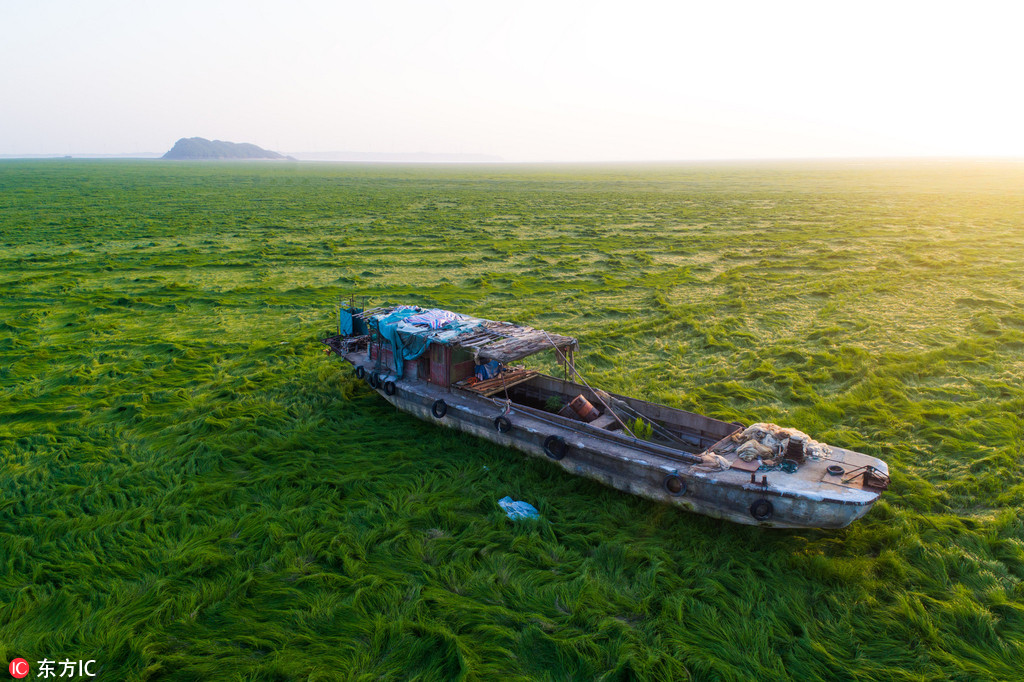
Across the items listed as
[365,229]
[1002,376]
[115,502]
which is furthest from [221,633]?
[365,229]

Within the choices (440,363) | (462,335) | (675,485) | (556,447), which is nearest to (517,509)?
(556,447)

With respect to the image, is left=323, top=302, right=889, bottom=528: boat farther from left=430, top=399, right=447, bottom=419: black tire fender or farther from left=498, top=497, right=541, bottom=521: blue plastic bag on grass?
left=498, top=497, right=541, bottom=521: blue plastic bag on grass

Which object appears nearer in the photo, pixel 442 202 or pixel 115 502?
pixel 115 502

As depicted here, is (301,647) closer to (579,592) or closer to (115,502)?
(579,592)

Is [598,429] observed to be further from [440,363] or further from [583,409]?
[440,363]

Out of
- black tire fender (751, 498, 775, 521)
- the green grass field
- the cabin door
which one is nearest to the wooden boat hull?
black tire fender (751, 498, 775, 521)

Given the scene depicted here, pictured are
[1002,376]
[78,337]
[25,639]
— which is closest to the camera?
[25,639]

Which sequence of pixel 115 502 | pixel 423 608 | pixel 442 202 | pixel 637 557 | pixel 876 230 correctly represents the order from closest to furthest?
pixel 423 608, pixel 637 557, pixel 115 502, pixel 876 230, pixel 442 202
